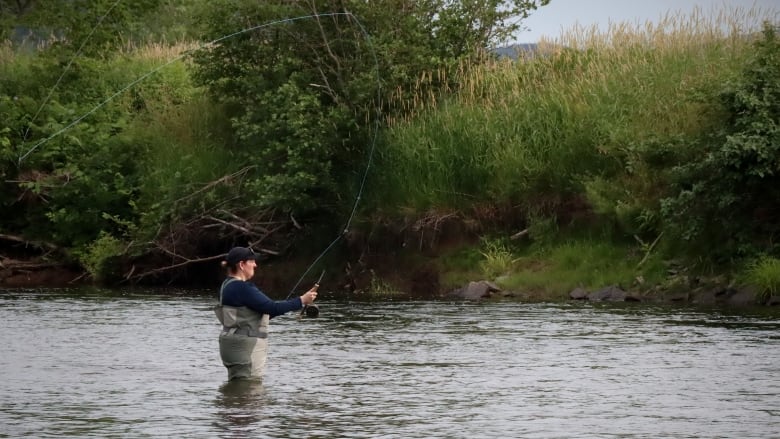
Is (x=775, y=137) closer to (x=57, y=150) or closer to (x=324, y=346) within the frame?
(x=324, y=346)

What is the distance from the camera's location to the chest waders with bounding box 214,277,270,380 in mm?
11398

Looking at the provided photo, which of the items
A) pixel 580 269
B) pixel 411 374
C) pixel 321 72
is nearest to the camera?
pixel 411 374

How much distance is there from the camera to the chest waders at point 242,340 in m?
11.4

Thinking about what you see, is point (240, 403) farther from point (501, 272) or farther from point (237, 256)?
point (501, 272)

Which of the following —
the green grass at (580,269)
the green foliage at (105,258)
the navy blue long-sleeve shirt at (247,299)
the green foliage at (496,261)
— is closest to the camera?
the navy blue long-sleeve shirt at (247,299)

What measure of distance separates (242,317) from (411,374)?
161 cm

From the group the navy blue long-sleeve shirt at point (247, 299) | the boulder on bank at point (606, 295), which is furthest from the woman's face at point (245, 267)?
the boulder on bank at point (606, 295)

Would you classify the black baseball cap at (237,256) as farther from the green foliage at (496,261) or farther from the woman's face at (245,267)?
the green foliage at (496,261)

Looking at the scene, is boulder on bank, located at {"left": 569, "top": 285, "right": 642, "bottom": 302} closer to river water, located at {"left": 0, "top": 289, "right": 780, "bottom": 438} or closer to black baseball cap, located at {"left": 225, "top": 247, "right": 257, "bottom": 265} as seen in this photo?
river water, located at {"left": 0, "top": 289, "right": 780, "bottom": 438}

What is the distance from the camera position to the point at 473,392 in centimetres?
1104

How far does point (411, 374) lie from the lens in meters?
12.1

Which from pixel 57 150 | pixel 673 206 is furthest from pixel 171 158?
pixel 673 206

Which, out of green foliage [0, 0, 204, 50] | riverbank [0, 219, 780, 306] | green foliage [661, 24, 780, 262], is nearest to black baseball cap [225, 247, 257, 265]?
green foliage [661, 24, 780, 262]

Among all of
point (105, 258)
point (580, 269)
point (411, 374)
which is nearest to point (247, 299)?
point (411, 374)
